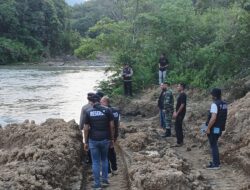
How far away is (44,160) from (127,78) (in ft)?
43.9

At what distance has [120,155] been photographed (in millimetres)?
13016

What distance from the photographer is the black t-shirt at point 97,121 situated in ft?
31.4

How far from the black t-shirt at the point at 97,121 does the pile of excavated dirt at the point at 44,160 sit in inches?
44.5

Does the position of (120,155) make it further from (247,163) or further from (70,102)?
(70,102)

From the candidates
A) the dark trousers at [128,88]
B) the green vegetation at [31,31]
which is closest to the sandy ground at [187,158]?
the dark trousers at [128,88]

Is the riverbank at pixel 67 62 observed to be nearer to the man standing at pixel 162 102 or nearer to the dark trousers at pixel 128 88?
the dark trousers at pixel 128 88

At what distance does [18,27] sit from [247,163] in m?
67.5

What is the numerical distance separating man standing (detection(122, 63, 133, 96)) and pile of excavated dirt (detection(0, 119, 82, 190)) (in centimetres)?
889

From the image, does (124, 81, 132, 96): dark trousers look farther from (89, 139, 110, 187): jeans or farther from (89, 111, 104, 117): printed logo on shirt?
(89, 111, 104, 117): printed logo on shirt

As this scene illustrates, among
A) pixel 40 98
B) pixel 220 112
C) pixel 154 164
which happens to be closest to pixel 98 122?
pixel 154 164

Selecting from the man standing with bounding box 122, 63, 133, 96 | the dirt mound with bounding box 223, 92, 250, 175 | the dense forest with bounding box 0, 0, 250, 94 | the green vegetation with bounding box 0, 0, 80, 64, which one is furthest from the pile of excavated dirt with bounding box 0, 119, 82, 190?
the green vegetation with bounding box 0, 0, 80, 64

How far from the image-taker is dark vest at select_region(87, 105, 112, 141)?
9.59 metres

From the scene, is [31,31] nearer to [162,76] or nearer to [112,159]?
[162,76]

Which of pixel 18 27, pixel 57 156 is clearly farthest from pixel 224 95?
pixel 18 27
